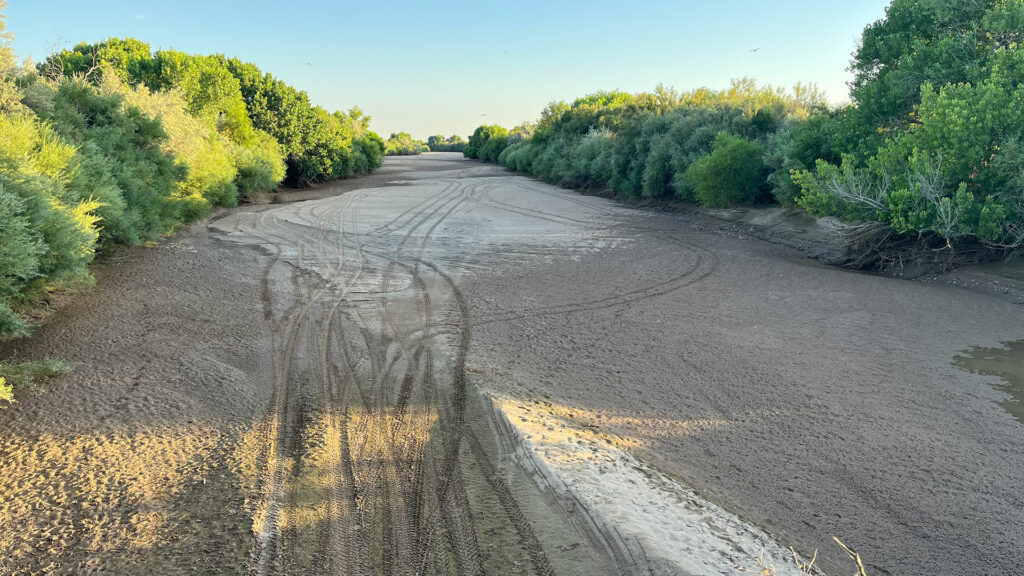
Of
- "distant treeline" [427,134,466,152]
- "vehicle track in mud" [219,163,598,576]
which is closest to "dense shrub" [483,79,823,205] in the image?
"vehicle track in mud" [219,163,598,576]

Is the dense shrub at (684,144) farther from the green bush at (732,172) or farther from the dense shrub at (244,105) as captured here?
the dense shrub at (244,105)

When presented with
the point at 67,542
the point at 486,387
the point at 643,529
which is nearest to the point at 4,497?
the point at 67,542

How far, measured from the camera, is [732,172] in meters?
21.4

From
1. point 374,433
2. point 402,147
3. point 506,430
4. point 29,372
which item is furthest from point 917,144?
point 402,147

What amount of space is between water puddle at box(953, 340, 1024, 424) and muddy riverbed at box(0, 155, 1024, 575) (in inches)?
3.7

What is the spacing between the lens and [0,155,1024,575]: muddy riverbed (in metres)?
3.84

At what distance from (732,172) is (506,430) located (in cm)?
1903

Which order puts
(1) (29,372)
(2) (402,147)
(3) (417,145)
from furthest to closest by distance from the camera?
(3) (417,145), (2) (402,147), (1) (29,372)

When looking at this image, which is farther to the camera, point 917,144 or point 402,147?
point 402,147

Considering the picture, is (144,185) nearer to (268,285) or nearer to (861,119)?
(268,285)

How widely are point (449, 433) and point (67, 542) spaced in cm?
285

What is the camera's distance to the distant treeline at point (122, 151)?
7734mm

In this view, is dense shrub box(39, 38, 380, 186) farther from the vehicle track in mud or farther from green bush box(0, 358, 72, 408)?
green bush box(0, 358, 72, 408)

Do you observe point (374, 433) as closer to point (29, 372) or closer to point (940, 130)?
point (29, 372)
